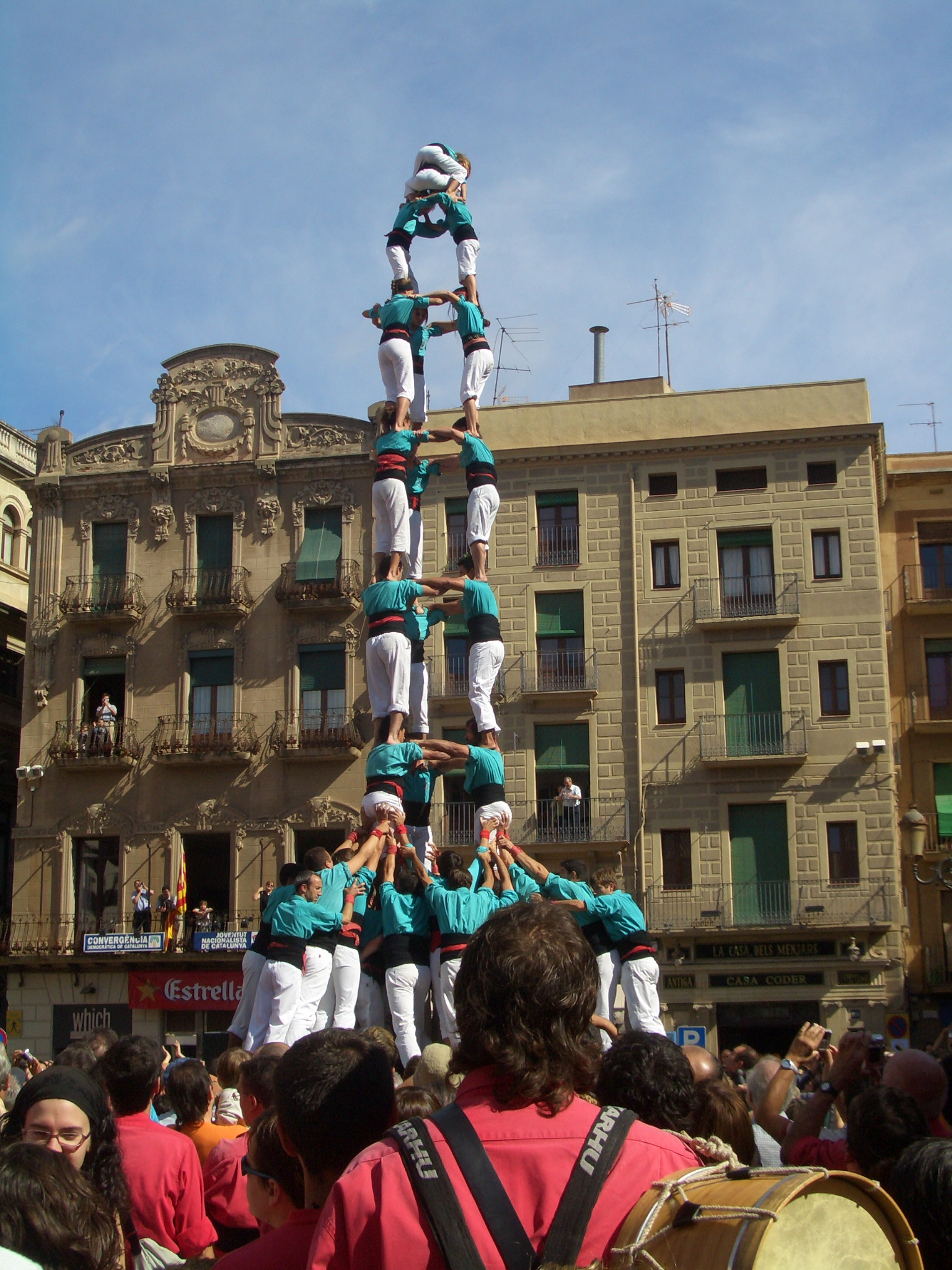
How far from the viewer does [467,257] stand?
18.4 metres

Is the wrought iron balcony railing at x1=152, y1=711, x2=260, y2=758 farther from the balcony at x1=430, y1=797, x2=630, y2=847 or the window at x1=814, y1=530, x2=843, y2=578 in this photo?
the window at x1=814, y1=530, x2=843, y2=578

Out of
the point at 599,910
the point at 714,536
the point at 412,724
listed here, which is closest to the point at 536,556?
the point at 714,536

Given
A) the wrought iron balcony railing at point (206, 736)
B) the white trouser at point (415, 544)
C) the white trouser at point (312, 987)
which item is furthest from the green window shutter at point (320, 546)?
the white trouser at point (312, 987)

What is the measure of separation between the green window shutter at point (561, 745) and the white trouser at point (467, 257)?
685 inches

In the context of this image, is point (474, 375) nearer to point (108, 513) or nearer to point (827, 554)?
point (827, 554)

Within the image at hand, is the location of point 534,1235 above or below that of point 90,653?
below

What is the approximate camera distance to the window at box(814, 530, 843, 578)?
112ft

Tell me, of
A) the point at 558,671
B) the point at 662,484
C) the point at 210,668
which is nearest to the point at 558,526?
the point at 662,484

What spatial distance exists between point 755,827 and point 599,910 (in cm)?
2035

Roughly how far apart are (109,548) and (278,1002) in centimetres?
2650

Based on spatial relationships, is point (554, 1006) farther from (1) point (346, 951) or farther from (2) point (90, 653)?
(2) point (90, 653)

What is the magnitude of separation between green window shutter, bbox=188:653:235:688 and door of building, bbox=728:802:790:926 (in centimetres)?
1311

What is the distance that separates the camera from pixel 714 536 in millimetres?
34625

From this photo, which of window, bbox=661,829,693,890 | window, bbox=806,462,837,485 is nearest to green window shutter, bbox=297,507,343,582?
window, bbox=661,829,693,890
